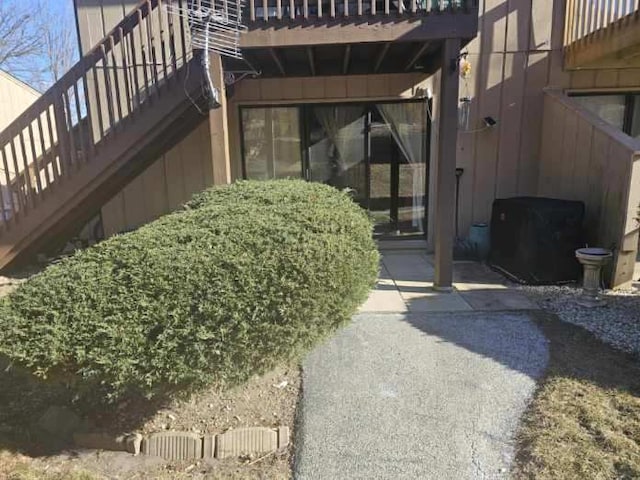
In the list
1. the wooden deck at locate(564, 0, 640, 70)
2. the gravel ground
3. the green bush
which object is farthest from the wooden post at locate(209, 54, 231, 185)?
the wooden deck at locate(564, 0, 640, 70)

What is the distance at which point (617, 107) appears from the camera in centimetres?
609

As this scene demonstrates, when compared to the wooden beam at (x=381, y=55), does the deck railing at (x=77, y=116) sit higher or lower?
lower

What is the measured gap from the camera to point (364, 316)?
394cm

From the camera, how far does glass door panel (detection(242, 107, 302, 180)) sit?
248 inches

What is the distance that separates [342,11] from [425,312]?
8.91 ft

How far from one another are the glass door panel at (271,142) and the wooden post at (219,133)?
2235 mm

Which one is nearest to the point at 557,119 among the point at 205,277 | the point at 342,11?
the point at 342,11

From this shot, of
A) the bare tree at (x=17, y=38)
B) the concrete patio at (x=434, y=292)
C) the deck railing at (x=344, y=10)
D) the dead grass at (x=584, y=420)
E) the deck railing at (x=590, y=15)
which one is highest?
the bare tree at (x=17, y=38)

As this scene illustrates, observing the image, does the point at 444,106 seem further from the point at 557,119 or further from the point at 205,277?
the point at 205,277

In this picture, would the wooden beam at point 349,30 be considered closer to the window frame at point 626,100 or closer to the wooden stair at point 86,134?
the wooden stair at point 86,134

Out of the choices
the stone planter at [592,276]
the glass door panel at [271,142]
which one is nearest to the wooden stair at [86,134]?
the glass door panel at [271,142]

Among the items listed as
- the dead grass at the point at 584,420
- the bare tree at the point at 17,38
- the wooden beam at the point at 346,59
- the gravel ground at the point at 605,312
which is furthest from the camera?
the bare tree at the point at 17,38

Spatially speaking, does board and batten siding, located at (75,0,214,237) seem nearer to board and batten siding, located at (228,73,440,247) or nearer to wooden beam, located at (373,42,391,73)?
board and batten siding, located at (228,73,440,247)

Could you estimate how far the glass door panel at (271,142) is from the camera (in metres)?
6.29
